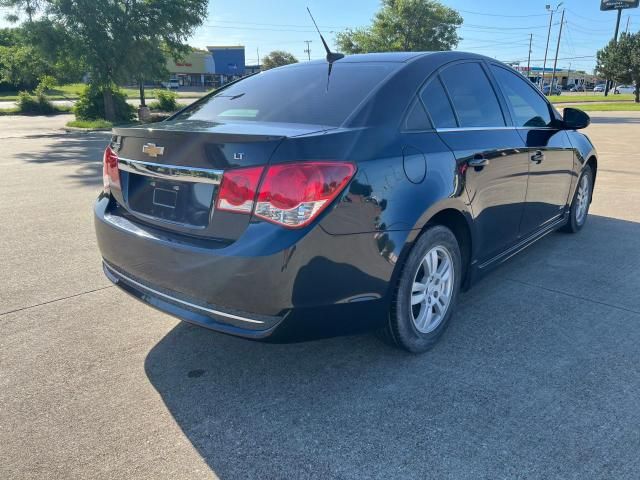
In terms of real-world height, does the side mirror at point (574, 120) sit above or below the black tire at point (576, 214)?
above

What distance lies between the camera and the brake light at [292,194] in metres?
2.22

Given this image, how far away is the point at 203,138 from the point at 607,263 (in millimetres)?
3893

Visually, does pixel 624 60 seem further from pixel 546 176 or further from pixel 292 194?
pixel 292 194

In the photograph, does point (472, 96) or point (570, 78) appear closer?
point (472, 96)

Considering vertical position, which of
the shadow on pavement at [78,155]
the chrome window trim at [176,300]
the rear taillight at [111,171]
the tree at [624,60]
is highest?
the tree at [624,60]

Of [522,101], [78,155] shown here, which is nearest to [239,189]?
[522,101]

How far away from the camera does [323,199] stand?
226cm

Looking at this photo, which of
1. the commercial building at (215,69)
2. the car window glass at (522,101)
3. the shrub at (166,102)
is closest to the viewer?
the car window glass at (522,101)

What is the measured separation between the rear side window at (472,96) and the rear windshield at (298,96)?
18.7 inches

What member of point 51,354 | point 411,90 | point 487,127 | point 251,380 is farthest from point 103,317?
point 487,127

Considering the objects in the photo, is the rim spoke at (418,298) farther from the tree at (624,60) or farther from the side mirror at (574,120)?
the tree at (624,60)

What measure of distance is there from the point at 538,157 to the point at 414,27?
41.1 meters

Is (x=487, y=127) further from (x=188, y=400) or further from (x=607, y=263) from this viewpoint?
(x=188, y=400)

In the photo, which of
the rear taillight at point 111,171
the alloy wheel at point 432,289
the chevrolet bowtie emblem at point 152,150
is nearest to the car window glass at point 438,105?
the alloy wheel at point 432,289
